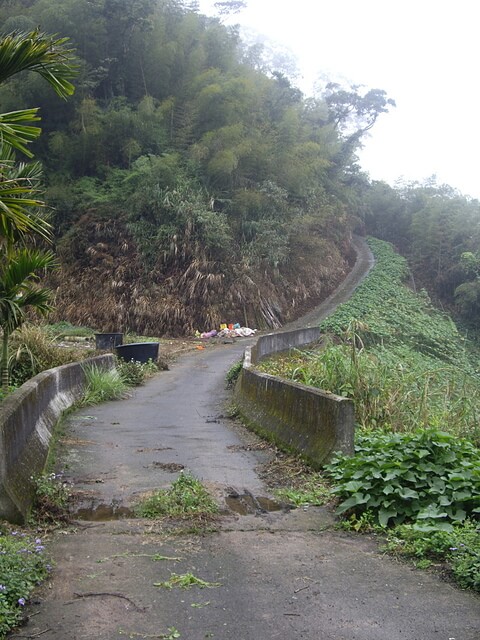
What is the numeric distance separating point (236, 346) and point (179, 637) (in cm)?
2294

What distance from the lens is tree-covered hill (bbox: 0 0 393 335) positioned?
101 ft

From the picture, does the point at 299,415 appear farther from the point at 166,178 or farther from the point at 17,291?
the point at 166,178

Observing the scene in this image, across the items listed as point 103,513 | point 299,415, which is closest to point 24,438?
point 103,513

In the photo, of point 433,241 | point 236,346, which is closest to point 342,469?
point 236,346

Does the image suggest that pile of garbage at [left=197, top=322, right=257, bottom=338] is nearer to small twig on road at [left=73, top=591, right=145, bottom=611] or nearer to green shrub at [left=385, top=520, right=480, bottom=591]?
green shrub at [left=385, top=520, right=480, bottom=591]

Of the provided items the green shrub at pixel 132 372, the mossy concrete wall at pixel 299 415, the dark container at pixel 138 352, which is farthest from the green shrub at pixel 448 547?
the dark container at pixel 138 352

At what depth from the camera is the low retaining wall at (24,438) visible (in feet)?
17.2

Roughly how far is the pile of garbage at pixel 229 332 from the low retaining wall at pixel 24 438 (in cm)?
1823

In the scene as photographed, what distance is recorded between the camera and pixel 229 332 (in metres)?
29.5

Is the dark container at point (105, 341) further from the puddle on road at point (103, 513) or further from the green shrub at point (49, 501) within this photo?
the puddle on road at point (103, 513)

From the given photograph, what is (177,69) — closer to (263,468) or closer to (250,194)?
(250,194)

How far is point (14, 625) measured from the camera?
140 inches

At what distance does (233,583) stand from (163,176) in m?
28.7

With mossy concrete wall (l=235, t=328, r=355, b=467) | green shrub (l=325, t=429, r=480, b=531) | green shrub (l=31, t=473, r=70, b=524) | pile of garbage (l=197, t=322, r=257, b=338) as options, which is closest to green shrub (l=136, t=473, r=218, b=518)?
green shrub (l=31, t=473, r=70, b=524)
